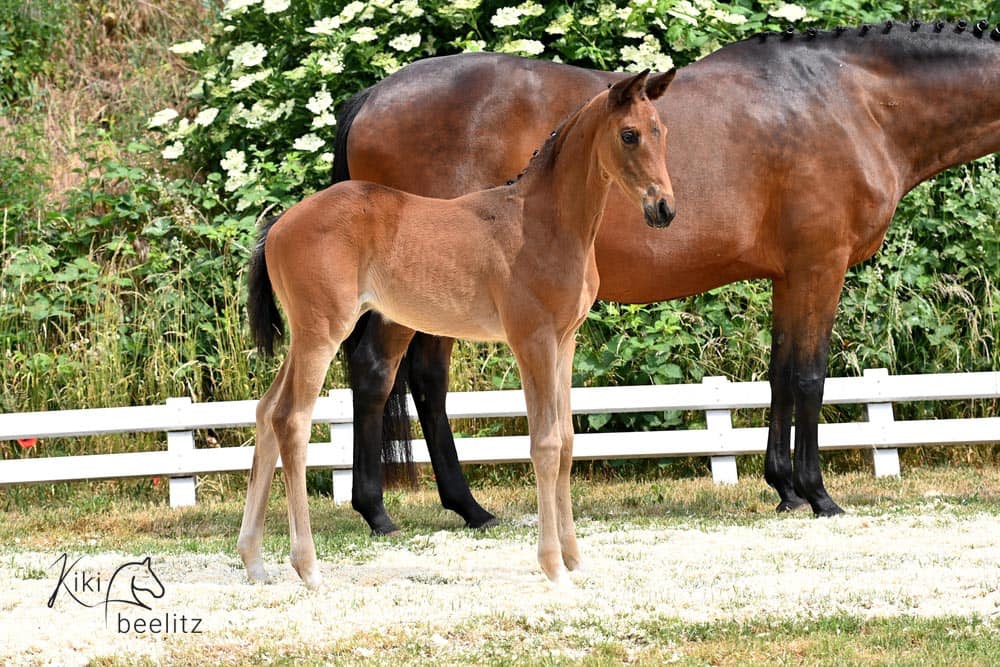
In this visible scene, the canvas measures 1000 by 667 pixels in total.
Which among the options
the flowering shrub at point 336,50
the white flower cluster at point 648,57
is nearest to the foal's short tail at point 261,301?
the flowering shrub at point 336,50

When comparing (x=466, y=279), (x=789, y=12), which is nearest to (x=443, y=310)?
(x=466, y=279)

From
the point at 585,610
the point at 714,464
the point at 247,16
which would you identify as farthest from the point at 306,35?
the point at 585,610

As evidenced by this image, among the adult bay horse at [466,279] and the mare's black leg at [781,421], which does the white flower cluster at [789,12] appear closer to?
the mare's black leg at [781,421]

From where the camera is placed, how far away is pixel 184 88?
1073cm

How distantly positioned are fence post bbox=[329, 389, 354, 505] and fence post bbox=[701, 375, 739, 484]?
2168mm

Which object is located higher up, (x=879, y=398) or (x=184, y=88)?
(x=184, y=88)

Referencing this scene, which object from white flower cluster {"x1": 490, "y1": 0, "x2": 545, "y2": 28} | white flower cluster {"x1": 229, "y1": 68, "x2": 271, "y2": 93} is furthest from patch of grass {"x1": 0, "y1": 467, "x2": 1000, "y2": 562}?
white flower cluster {"x1": 490, "y1": 0, "x2": 545, "y2": 28}

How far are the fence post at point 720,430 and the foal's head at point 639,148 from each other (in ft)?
11.3

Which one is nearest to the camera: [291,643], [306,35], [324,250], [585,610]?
[291,643]

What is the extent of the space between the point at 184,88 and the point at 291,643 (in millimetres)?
7453

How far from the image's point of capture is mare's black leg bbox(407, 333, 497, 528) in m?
6.59

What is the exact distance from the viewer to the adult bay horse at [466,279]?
489cm

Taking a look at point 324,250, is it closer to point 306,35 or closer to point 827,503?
point 827,503

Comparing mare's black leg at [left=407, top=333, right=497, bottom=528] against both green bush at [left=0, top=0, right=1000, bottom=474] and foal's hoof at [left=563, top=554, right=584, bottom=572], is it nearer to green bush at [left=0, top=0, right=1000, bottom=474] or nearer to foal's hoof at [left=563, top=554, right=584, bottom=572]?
→ foal's hoof at [left=563, top=554, right=584, bottom=572]
